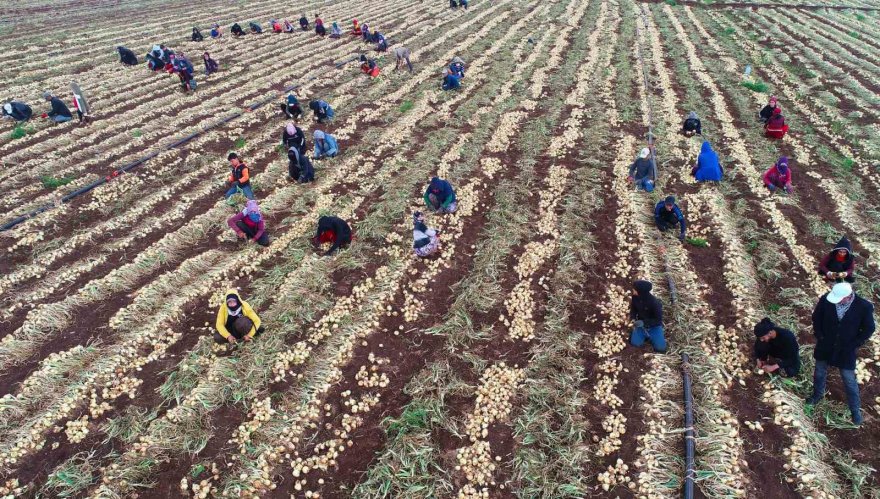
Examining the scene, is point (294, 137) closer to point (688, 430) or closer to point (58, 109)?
point (58, 109)

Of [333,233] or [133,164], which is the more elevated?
[133,164]

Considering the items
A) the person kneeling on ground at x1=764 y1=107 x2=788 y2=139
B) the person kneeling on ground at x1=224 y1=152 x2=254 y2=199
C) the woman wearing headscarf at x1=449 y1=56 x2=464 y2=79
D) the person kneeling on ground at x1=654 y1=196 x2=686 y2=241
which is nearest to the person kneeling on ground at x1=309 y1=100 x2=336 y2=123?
the person kneeling on ground at x1=224 y1=152 x2=254 y2=199

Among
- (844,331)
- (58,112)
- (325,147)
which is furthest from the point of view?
(58,112)

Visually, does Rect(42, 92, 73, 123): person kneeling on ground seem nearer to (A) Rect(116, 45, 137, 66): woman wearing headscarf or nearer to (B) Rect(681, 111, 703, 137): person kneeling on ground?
(A) Rect(116, 45, 137, 66): woman wearing headscarf

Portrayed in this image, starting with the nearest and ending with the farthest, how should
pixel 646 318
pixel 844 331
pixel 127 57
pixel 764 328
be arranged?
pixel 844 331 → pixel 764 328 → pixel 646 318 → pixel 127 57

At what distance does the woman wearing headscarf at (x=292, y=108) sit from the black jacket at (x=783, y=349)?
670 inches

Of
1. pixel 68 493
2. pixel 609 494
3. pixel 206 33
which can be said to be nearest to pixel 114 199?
pixel 68 493

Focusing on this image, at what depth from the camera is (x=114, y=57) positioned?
2612 centimetres

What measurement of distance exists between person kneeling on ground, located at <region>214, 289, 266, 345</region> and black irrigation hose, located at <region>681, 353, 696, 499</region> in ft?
25.2

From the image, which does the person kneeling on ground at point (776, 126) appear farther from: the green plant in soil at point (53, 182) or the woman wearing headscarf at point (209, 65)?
the woman wearing headscarf at point (209, 65)

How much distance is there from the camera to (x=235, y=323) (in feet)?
28.4

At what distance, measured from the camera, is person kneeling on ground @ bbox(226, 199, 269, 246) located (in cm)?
1117

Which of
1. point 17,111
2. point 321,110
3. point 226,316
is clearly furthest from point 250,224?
point 17,111

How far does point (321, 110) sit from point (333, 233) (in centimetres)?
866
